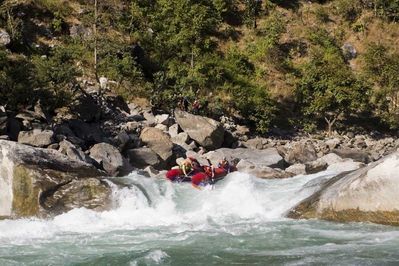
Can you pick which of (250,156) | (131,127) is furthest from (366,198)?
(131,127)

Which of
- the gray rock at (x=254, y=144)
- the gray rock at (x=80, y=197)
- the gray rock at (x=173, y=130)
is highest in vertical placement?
→ the gray rock at (x=173, y=130)

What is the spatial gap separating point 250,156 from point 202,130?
2352 mm

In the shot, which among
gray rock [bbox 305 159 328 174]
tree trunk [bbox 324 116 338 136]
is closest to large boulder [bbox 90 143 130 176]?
gray rock [bbox 305 159 328 174]

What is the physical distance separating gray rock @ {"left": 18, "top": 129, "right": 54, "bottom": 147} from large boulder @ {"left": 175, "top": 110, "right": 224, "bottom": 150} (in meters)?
6.52

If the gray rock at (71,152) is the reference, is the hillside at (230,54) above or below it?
above

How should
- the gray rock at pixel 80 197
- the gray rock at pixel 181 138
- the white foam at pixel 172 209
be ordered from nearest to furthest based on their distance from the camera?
the white foam at pixel 172 209
the gray rock at pixel 80 197
the gray rock at pixel 181 138

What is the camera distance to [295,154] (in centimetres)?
2242

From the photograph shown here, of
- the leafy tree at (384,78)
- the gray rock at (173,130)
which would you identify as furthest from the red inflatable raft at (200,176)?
the leafy tree at (384,78)

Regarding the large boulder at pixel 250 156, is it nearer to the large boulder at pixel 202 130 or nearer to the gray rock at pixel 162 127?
the large boulder at pixel 202 130

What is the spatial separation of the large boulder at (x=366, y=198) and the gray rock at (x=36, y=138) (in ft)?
28.2

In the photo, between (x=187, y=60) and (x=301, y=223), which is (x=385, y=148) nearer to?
(x=187, y=60)

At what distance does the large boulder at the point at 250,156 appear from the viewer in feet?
66.9

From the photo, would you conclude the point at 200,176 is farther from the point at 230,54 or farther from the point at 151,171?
the point at 230,54

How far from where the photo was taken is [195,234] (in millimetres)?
11172
